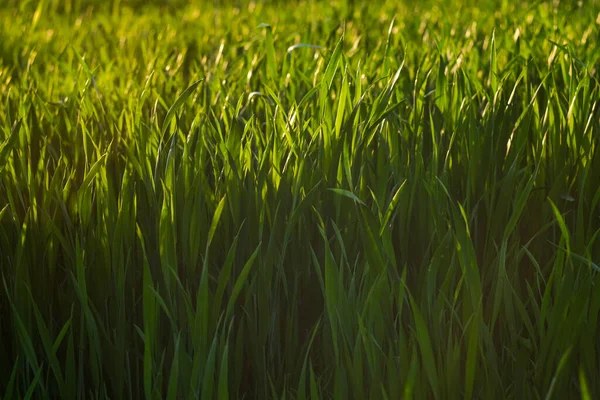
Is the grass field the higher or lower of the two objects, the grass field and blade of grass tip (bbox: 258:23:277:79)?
the lower

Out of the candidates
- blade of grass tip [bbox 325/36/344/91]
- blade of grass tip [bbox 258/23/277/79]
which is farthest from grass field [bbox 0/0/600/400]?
blade of grass tip [bbox 258/23/277/79]

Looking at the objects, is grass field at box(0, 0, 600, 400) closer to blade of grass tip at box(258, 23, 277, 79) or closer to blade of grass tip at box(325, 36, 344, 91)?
blade of grass tip at box(325, 36, 344, 91)

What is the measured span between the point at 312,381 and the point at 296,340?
0.60 feet

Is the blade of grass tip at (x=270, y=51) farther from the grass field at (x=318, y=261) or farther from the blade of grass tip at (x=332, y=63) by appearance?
the blade of grass tip at (x=332, y=63)

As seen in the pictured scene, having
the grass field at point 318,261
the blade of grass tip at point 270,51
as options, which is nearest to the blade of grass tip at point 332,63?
the grass field at point 318,261

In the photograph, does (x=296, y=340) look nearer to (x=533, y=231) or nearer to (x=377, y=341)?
→ (x=377, y=341)

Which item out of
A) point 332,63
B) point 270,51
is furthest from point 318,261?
point 270,51

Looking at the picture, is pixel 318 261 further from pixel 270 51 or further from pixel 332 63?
pixel 270 51

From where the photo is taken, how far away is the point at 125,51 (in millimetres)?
2590

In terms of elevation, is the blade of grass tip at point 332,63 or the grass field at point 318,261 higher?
the blade of grass tip at point 332,63

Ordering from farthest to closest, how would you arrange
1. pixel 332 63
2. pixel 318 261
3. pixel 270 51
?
1. pixel 270 51
2. pixel 332 63
3. pixel 318 261

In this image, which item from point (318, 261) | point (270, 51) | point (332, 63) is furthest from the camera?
point (270, 51)

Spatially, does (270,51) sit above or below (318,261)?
above

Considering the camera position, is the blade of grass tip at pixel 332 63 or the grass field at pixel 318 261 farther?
the blade of grass tip at pixel 332 63
